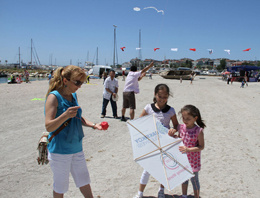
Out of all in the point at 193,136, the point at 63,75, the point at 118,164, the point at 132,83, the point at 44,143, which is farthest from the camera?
the point at 132,83

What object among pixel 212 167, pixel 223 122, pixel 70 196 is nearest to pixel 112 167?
pixel 70 196

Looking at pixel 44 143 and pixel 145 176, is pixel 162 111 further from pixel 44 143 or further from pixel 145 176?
pixel 44 143

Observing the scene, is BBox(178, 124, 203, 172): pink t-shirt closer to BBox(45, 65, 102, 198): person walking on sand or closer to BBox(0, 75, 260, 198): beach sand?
BBox(0, 75, 260, 198): beach sand

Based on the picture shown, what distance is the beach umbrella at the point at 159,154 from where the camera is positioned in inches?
87.8

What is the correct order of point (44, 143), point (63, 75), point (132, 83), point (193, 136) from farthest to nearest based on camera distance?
point (132, 83) < point (193, 136) < point (44, 143) < point (63, 75)

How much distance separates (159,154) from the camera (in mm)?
2330

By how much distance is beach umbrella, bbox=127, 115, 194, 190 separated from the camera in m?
2.23

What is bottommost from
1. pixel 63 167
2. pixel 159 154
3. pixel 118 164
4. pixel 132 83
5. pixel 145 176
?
pixel 118 164

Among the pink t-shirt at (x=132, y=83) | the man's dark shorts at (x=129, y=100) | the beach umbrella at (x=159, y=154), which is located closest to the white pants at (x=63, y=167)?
the beach umbrella at (x=159, y=154)

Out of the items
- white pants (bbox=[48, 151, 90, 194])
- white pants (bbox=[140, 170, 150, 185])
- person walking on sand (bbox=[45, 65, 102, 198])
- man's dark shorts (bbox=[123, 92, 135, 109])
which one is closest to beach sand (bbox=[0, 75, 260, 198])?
white pants (bbox=[140, 170, 150, 185])

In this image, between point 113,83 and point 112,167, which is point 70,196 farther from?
point 113,83

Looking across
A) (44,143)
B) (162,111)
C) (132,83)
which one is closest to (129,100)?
(132,83)

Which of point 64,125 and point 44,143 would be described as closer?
point 64,125

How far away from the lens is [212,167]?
418cm
